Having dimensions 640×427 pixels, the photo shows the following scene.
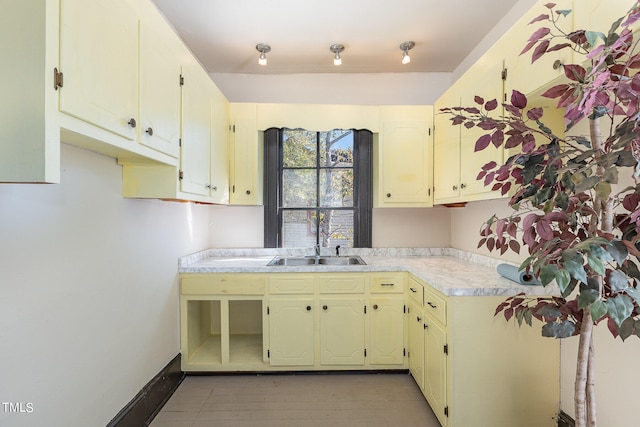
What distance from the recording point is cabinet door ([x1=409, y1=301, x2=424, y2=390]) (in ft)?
6.96

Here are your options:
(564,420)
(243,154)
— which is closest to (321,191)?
(243,154)

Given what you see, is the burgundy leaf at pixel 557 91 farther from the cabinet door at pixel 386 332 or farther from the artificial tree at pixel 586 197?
the cabinet door at pixel 386 332

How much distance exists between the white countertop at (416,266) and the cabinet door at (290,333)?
0.31 meters

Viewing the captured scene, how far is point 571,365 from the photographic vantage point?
1.65 m

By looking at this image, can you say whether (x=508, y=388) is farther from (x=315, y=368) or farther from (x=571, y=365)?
(x=315, y=368)

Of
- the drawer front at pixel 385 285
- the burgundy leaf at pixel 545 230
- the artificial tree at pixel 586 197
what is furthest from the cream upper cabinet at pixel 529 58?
Result: the drawer front at pixel 385 285

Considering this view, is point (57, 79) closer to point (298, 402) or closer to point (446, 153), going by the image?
point (298, 402)

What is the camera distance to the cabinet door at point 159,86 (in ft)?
4.67

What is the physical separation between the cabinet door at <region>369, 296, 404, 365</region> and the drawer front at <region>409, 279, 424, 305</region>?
0.16 metres

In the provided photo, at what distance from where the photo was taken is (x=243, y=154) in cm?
277

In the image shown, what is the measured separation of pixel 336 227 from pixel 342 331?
1035 mm

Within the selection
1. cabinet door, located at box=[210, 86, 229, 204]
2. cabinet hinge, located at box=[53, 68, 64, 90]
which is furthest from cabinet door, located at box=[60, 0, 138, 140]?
cabinet door, located at box=[210, 86, 229, 204]

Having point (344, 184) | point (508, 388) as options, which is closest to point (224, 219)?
point (344, 184)

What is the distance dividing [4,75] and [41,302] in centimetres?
88
